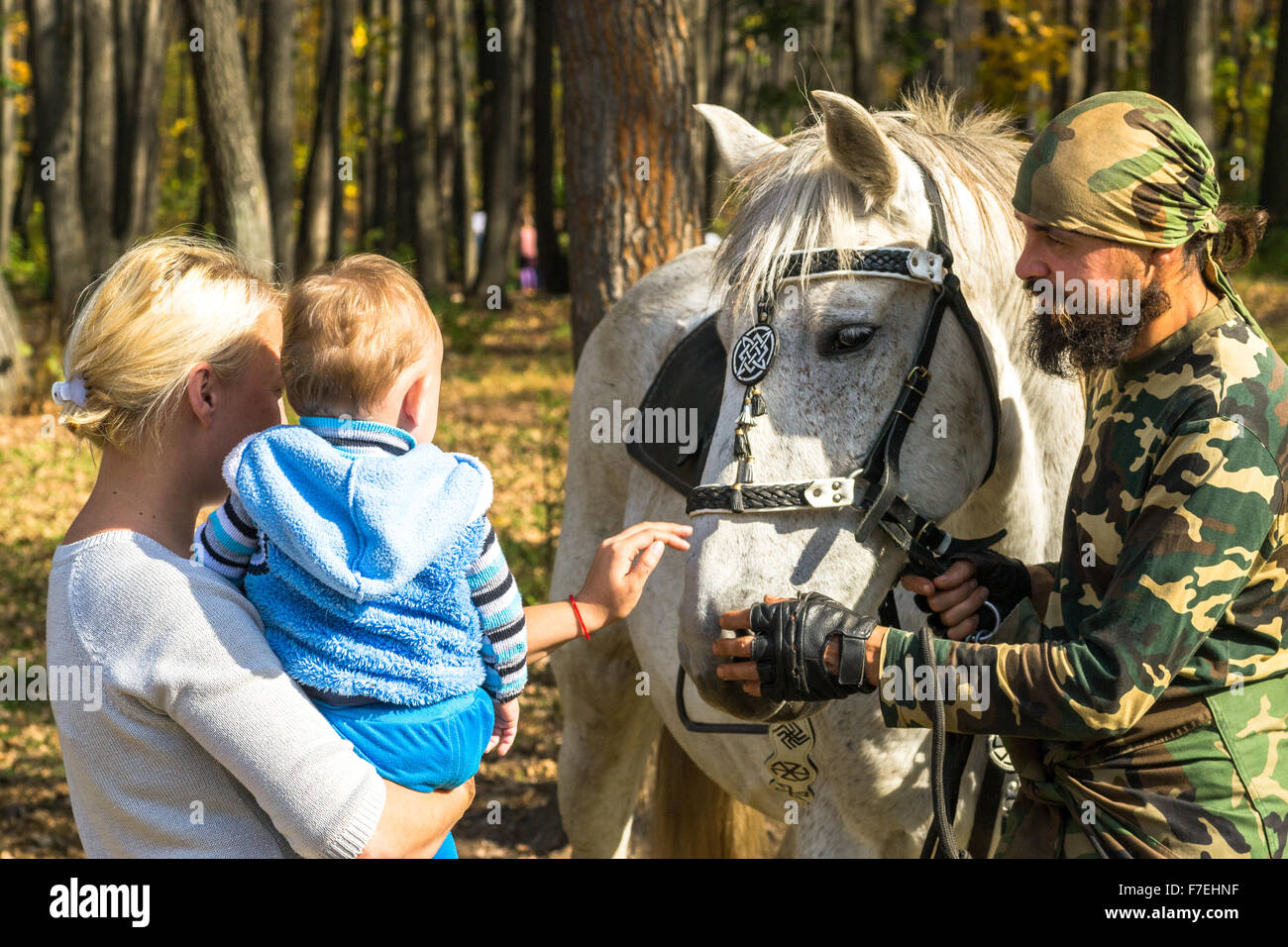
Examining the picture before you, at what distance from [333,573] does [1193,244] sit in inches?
58.2

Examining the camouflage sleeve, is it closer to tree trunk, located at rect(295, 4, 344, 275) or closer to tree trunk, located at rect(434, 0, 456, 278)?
tree trunk, located at rect(295, 4, 344, 275)

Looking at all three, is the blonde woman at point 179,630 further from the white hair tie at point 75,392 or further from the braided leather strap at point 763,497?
the braided leather strap at point 763,497

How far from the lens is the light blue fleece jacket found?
168 cm

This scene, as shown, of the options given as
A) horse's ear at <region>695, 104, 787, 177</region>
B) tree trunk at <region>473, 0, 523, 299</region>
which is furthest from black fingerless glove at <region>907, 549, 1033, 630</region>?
tree trunk at <region>473, 0, 523, 299</region>

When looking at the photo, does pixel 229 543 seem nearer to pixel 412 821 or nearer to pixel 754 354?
pixel 412 821

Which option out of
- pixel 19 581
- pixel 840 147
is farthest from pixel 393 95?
pixel 840 147

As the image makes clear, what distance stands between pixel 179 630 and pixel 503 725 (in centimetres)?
61

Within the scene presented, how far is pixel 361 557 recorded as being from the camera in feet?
5.54

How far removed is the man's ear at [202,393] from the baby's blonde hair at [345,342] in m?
0.12

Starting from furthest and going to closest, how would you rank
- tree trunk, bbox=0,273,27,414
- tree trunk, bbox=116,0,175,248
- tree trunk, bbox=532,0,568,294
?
tree trunk, bbox=116,0,175,248, tree trunk, bbox=532,0,568,294, tree trunk, bbox=0,273,27,414

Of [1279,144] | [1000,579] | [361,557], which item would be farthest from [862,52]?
[361,557]

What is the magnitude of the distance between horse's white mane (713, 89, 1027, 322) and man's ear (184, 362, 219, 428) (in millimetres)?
1044

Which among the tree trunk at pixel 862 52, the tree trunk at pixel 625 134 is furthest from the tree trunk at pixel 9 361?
the tree trunk at pixel 862 52
